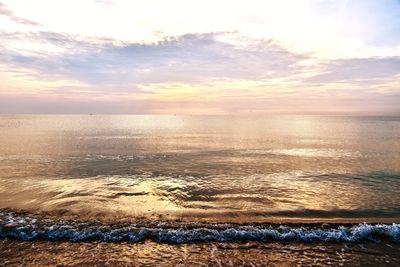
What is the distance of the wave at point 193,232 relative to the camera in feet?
46.4

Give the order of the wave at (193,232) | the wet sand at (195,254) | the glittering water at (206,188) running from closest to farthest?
the wet sand at (195,254) → the wave at (193,232) → the glittering water at (206,188)

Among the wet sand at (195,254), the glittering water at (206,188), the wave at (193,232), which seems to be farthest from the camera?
the glittering water at (206,188)

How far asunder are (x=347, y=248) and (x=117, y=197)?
14262 mm

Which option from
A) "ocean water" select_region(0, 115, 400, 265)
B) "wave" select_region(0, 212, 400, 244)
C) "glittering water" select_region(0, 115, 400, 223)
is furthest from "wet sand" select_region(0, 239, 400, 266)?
"glittering water" select_region(0, 115, 400, 223)

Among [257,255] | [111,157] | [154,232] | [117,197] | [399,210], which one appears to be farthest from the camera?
[111,157]

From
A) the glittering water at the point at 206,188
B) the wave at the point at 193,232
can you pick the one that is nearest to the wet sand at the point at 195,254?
the wave at the point at 193,232

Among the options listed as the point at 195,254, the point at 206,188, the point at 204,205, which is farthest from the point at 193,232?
the point at 206,188

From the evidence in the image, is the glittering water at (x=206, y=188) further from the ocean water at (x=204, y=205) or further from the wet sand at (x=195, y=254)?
the wet sand at (x=195, y=254)

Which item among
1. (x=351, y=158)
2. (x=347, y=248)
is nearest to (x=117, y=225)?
(x=347, y=248)

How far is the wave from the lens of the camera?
14.1 m

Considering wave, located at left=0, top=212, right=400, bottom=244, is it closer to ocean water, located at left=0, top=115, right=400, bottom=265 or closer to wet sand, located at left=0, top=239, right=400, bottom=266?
ocean water, located at left=0, top=115, right=400, bottom=265

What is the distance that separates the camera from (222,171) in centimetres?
3108

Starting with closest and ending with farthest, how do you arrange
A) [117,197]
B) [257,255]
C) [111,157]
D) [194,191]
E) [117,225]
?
[257,255], [117,225], [117,197], [194,191], [111,157]

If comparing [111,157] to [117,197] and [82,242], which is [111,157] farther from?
[82,242]
